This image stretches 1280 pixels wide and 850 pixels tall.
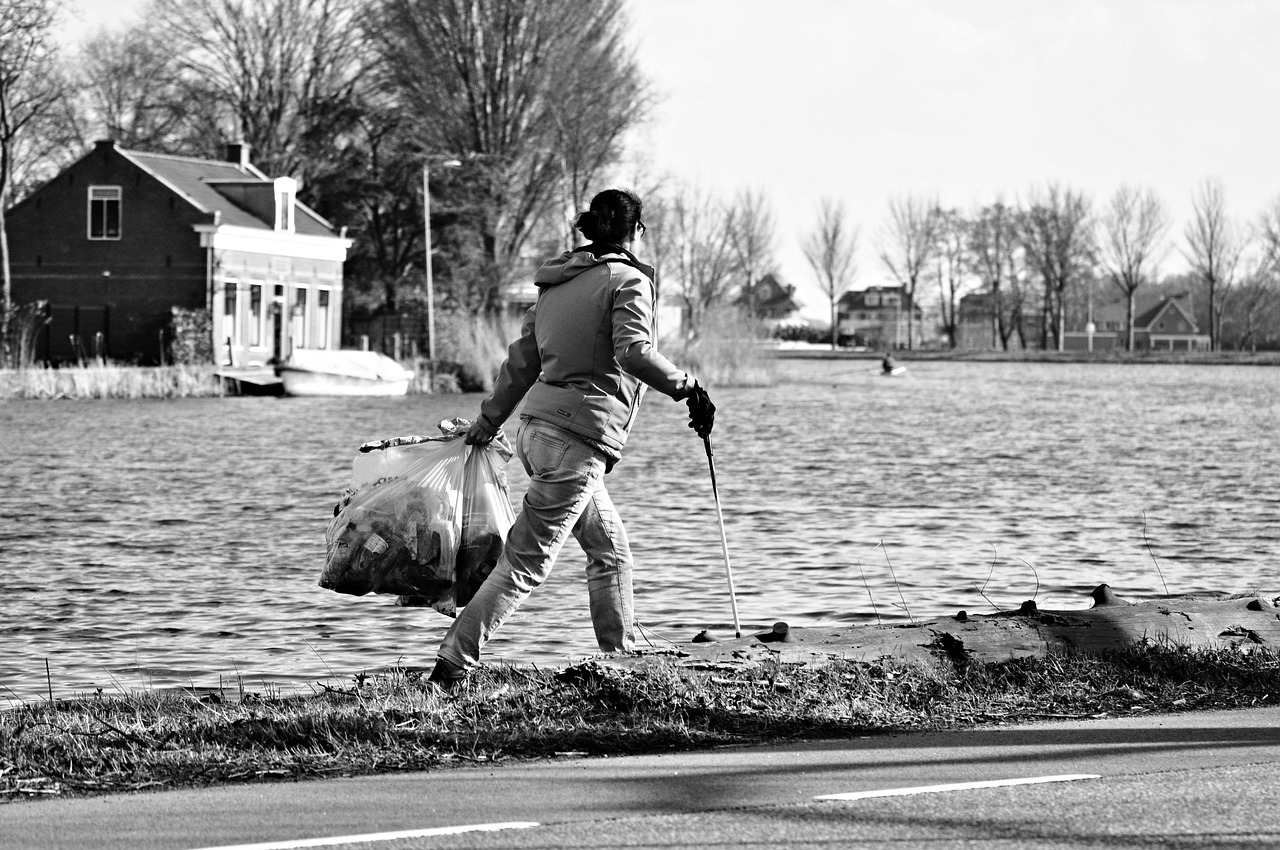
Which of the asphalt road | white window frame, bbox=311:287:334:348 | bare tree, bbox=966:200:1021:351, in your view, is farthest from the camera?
bare tree, bbox=966:200:1021:351

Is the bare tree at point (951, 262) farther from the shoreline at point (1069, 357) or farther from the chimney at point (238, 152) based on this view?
the chimney at point (238, 152)

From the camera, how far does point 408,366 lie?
178 ft

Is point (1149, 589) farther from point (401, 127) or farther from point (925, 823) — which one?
point (401, 127)

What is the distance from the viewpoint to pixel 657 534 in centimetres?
1659

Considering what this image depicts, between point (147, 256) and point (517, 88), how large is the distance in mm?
12344

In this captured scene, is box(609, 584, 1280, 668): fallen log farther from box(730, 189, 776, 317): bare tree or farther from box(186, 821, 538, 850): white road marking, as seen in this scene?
box(730, 189, 776, 317): bare tree

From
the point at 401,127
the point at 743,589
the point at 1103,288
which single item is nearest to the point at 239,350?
the point at 401,127

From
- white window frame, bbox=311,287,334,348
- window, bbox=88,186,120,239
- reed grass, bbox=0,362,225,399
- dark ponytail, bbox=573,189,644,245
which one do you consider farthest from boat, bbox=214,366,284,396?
dark ponytail, bbox=573,189,644,245

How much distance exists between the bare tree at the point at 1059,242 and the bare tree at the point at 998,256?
1489 mm

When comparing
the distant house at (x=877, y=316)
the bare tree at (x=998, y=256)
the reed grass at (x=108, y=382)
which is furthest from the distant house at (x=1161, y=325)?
the reed grass at (x=108, y=382)

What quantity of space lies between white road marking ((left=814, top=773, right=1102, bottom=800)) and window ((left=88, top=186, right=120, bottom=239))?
52407mm

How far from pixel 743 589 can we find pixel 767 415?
1166 inches

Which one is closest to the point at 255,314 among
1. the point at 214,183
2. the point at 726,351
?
the point at 214,183

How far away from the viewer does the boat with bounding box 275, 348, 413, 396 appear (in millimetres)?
50219
